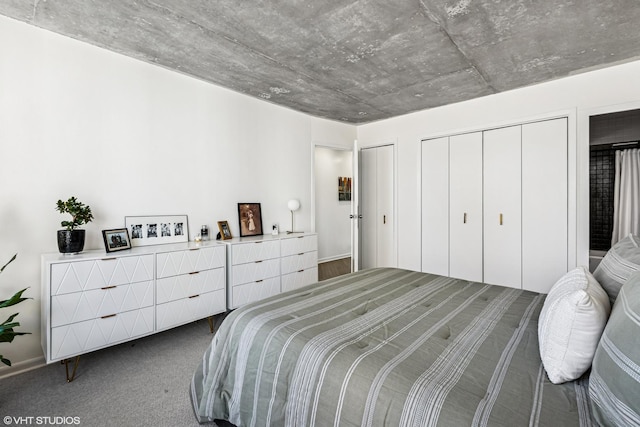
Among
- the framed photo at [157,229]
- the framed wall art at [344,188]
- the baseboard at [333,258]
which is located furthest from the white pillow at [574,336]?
the framed wall art at [344,188]

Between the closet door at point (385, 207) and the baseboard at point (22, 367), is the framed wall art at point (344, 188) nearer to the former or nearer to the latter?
the closet door at point (385, 207)

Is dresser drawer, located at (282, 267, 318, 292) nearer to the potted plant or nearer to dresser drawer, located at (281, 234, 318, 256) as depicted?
dresser drawer, located at (281, 234, 318, 256)

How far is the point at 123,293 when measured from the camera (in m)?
2.29

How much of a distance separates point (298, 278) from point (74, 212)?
89.4 inches

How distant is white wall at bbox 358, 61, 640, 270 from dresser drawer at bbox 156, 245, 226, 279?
2803 mm

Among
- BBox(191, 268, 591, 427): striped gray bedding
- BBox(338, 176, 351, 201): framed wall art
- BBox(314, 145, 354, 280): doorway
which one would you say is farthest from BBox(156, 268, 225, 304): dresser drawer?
BBox(338, 176, 351, 201): framed wall art

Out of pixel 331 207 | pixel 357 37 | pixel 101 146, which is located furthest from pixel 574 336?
pixel 331 207

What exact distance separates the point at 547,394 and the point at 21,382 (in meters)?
3.10

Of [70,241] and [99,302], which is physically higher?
[70,241]

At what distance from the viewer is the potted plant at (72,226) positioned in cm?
221

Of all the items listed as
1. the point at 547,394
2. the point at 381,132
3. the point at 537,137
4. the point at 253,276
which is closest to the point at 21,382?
the point at 253,276

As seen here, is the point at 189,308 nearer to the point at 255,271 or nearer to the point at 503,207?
the point at 255,271

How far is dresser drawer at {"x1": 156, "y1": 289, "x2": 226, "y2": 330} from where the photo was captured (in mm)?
2525

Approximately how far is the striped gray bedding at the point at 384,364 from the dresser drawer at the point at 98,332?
1.00m
